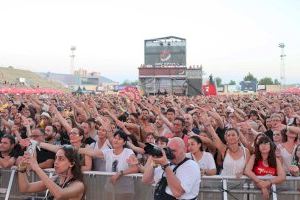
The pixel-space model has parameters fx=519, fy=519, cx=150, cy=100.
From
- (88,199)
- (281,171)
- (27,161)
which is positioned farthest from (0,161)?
(281,171)

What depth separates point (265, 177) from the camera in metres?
6.36

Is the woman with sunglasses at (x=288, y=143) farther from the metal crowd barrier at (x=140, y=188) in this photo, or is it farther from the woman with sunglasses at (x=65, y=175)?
the woman with sunglasses at (x=65, y=175)

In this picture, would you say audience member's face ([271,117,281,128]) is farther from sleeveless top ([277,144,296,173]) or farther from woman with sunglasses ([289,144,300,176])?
woman with sunglasses ([289,144,300,176])

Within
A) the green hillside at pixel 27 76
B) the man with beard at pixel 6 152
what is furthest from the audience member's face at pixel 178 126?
the green hillside at pixel 27 76

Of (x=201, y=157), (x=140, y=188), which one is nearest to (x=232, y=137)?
(x=201, y=157)

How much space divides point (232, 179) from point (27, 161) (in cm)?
271

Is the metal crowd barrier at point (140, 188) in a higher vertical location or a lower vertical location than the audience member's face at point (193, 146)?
lower

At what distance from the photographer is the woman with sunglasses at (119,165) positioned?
6.91m

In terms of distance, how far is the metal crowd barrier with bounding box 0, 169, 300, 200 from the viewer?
6.38 metres

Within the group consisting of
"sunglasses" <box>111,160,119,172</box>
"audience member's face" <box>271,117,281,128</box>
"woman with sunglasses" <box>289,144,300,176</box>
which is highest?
"audience member's face" <box>271,117,281,128</box>

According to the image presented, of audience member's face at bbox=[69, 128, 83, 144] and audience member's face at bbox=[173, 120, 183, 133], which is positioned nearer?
audience member's face at bbox=[69, 128, 83, 144]

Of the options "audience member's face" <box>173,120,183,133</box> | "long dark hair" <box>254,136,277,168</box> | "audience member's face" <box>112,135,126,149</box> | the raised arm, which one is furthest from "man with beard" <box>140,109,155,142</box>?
"long dark hair" <box>254,136,277,168</box>

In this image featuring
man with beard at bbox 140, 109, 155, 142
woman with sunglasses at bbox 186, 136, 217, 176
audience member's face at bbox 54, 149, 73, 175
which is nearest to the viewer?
audience member's face at bbox 54, 149, 73, 175

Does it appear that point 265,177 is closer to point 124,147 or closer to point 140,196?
point 140,196
